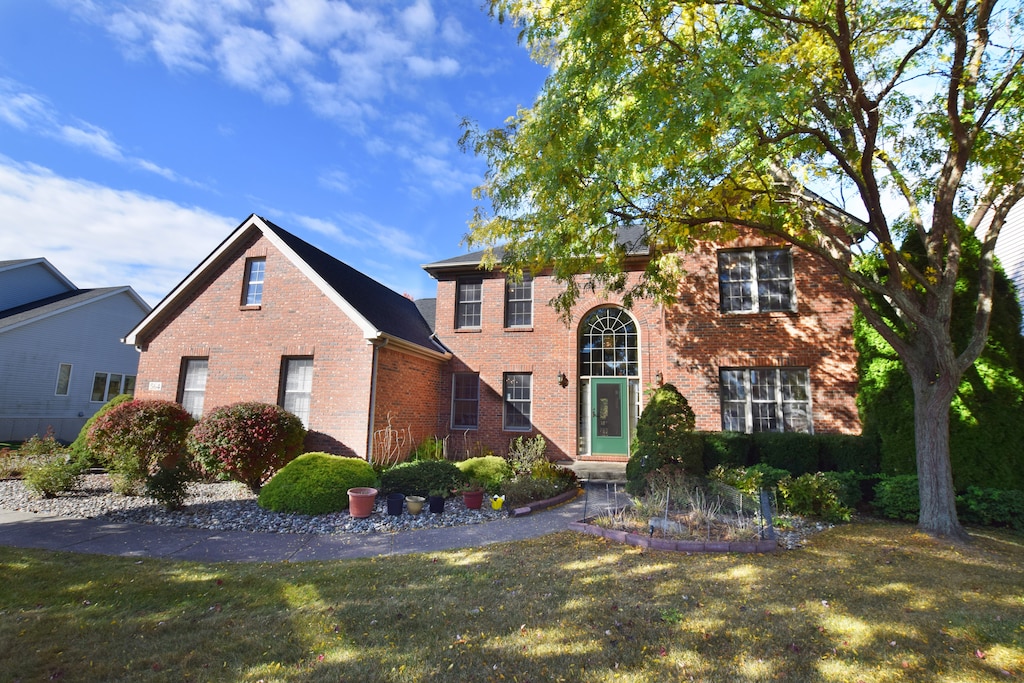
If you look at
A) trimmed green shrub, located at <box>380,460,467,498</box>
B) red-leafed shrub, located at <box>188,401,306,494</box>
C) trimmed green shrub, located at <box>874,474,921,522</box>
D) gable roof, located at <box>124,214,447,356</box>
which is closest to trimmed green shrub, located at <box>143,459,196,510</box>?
red-leafed shrub, located at <box>188,401,306,494</box>

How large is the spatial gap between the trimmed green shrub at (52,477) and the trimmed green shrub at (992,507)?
17.1 meters

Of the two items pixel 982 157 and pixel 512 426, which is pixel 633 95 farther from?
pixel 512 426

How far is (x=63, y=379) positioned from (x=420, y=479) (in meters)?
19.6

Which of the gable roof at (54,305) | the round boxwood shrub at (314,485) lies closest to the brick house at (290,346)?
the round boxwood shrub at (314,485)

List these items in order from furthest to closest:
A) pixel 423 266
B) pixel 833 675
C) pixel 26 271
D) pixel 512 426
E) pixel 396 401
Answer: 1. pixel 26 271
2. pixel 423 266
3. pixel 512 426
4. pixel 396 401
5. pixel 833 675

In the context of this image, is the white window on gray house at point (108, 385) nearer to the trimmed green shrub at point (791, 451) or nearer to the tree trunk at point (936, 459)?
the trimmed green shrub at point (791, 451)

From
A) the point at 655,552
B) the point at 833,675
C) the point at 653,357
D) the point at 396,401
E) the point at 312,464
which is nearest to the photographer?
the point at 833,675

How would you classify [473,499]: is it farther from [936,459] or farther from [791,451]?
[936,459]

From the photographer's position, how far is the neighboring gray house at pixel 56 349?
1775cm

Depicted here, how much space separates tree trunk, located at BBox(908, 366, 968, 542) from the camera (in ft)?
23.5

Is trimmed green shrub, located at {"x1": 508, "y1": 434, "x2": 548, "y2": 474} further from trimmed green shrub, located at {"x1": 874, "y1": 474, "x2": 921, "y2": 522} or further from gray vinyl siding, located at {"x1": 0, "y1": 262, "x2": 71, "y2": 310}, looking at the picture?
gray vinyl siding, located at {"x1": 0, "y1": 262, "x2": 71, "y2": 310}

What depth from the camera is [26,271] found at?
20922 mm

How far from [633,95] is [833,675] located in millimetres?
6602

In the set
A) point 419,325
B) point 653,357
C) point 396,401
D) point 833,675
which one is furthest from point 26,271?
point 833,675
